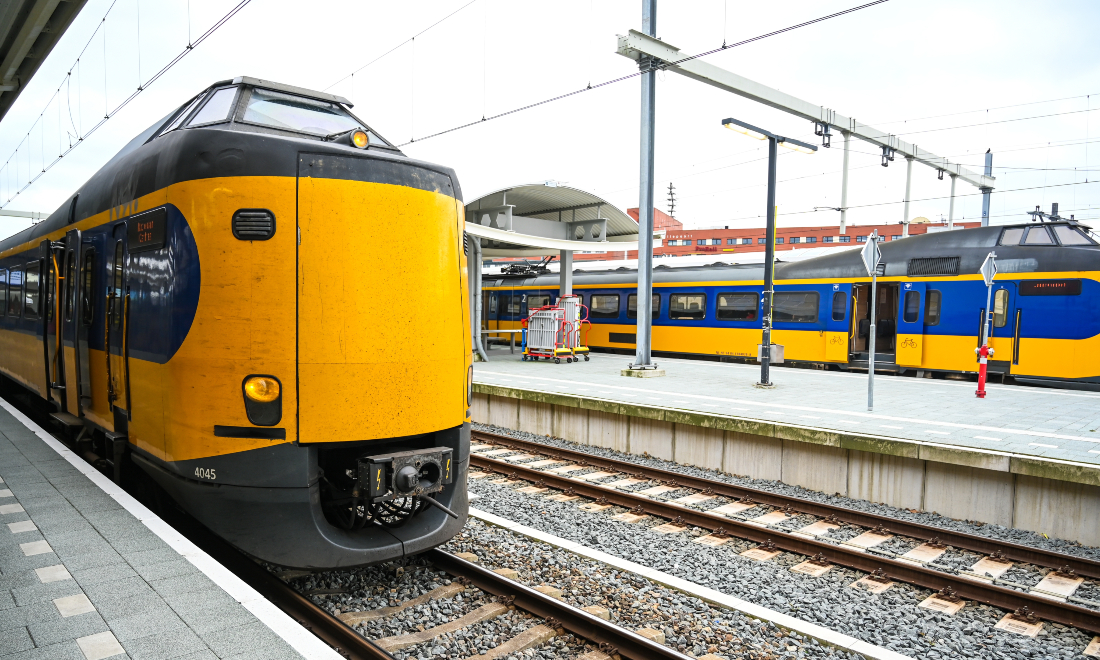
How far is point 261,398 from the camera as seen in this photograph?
3.98 metres

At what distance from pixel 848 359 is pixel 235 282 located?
16.0 m

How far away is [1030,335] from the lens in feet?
45.0

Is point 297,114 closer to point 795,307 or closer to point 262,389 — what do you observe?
point 262,389

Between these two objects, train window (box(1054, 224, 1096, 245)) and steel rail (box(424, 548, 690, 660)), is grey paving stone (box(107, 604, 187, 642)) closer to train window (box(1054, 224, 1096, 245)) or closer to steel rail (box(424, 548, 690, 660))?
steel rail (box(424, 548, 690, 660))

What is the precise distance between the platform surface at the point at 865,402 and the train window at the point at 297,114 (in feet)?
21.0

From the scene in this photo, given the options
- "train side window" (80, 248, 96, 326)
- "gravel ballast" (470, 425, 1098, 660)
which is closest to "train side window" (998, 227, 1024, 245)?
"gravel ballast" (470, 425, 1098, 660)

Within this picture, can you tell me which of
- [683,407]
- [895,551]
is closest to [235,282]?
[895,551]

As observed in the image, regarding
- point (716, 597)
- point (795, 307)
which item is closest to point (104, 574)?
point (716, 597)

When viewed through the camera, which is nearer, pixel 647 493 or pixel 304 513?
pixel 304 513

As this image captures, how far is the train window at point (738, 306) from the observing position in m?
18.6

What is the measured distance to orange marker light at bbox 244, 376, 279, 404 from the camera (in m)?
3.98

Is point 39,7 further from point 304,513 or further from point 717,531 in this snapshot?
point 717,531

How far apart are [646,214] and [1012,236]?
791 centimetres

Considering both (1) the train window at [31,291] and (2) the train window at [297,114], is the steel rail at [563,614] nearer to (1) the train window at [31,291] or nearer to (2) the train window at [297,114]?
(2) the train window at [297,114]
